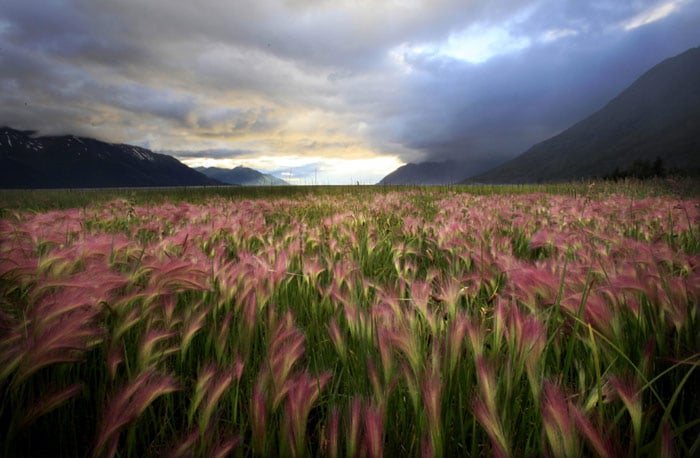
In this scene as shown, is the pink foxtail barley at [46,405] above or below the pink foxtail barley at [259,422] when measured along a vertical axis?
above

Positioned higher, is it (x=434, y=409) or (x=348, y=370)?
(x=434, y=409)

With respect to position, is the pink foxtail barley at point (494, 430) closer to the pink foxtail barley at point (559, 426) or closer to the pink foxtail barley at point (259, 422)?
the pink foxtail barley at point (559, 426)

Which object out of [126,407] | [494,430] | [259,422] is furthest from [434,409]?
[126,407]

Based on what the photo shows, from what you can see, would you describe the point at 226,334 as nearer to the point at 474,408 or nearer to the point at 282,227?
the point at 474,408

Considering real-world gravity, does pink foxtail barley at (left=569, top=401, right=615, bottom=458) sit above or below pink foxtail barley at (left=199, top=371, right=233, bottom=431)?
above

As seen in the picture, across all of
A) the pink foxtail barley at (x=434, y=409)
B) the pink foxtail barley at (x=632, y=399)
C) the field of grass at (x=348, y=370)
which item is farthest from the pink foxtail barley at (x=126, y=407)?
the pink foxtail barley at (x=632, y=399)

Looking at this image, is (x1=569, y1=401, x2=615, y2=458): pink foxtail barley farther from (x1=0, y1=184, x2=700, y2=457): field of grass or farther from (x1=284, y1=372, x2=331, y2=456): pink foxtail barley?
(x1=284, y1=372, x2=331, y2=456): pink foxtail barley

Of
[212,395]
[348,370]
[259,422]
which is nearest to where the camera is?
[259,422]

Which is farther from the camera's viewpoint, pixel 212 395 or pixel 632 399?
pixel 212 395

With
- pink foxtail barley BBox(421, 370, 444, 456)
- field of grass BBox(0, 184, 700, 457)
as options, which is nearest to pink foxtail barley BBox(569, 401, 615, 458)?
field of grass BBox(0, 184, 700, 457)

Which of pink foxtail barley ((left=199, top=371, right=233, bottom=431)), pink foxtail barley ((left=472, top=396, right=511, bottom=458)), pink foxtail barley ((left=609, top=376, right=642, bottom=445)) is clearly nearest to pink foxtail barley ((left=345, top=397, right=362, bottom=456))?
pink foxtail barley ((left=472, top=396, right=511, bottom=458))

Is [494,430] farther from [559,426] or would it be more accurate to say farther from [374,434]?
[374,434]

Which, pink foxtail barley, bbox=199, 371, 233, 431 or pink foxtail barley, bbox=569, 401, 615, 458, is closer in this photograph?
pink foxtail barley, bbox=569, 401, 615, 458

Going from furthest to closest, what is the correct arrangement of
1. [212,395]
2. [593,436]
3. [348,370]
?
[348,370]
[212,395]
[593,436]
